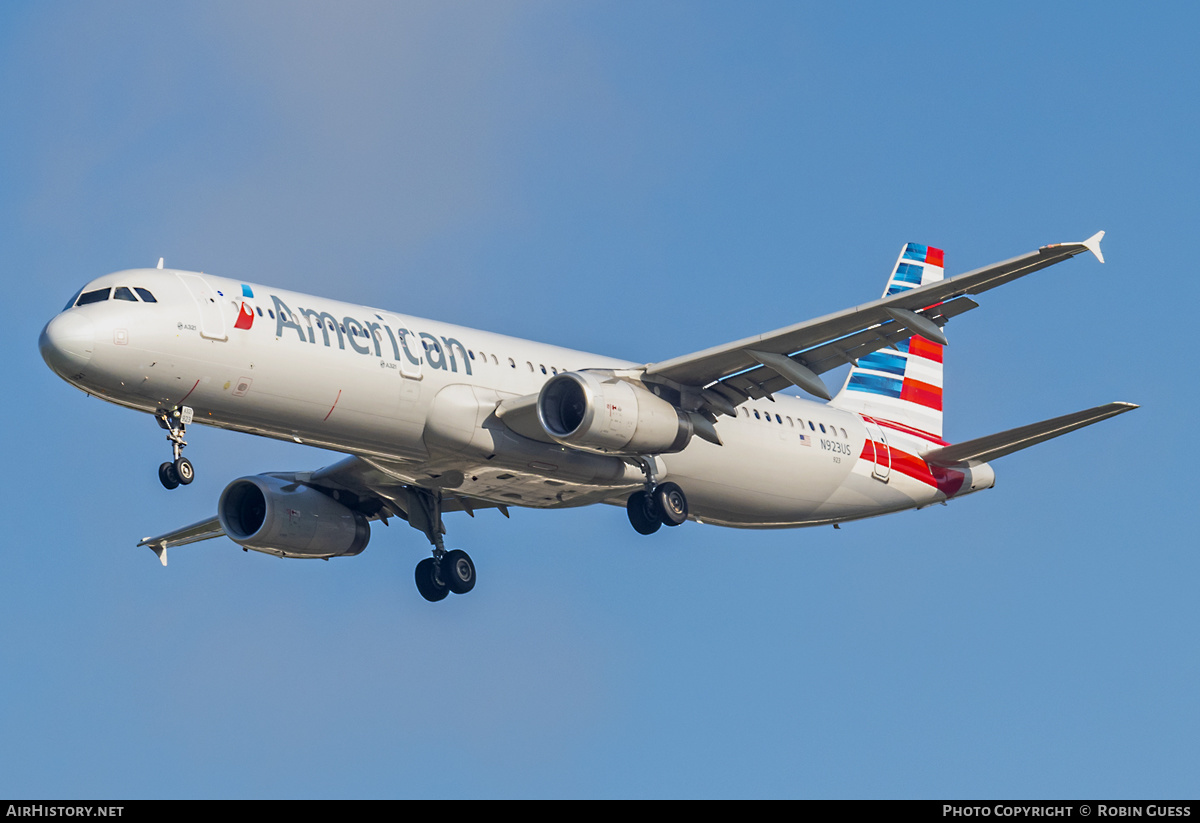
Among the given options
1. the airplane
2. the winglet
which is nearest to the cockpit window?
the airplane

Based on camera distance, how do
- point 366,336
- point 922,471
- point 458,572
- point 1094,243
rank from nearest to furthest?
1. point 1094,243
2. point 366,336
3. point 458,572
4. point 922,471

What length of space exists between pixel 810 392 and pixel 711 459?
4.22 meters

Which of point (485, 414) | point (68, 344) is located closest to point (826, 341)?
point (485, 414)

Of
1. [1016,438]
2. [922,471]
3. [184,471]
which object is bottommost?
[184,471]

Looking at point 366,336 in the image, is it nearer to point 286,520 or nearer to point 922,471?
point 286,520

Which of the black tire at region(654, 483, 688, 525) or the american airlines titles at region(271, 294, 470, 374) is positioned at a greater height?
the american airlines titles at region(271, 294, 470, 374)

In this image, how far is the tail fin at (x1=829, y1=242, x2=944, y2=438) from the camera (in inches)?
Answer: 1802

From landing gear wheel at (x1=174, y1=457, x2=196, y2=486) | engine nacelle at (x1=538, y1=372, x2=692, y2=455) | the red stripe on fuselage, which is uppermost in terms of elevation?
the red stripe on fuselage

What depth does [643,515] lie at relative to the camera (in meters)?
37.2

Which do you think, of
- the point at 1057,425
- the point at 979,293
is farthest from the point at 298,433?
the point at 1057,425

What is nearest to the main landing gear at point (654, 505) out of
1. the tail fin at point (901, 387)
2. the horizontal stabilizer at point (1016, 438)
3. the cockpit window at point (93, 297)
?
the horizontal stabilizer at point (1016, 438)

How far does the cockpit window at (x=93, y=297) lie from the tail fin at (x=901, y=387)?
21134mm

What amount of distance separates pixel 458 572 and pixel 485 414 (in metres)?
7.06

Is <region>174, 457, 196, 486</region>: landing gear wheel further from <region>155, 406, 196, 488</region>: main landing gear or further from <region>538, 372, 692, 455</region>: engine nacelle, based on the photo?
<region>538, 372, 692, 455</region>: engine nacelle
